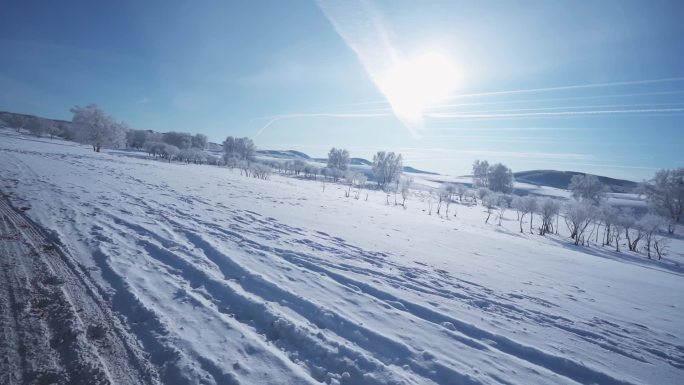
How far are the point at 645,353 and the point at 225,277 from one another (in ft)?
30.2

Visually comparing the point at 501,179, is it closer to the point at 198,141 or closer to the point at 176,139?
the point at 198,141

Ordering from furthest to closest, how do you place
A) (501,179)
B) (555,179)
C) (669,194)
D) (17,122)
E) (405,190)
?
(555,179), (17,122), (501,179), (669,194), (405,190)

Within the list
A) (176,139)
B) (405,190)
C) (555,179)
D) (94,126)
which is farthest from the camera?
(555,179)

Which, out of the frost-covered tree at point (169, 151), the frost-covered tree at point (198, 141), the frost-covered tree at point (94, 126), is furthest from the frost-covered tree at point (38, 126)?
the frost-covered tree at point (94, 126)

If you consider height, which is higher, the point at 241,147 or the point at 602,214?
the point at 241,147

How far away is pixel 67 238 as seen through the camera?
6711mm

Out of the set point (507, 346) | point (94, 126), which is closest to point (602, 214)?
point (507, 346)

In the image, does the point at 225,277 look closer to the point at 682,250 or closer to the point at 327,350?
the point at 327,350

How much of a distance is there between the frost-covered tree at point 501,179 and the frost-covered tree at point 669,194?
38.4m

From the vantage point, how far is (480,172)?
106 meters

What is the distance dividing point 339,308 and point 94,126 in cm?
7587

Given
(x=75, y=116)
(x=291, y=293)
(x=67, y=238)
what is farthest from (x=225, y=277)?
(x=75, y=116)

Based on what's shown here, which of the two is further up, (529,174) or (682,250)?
(529,174)

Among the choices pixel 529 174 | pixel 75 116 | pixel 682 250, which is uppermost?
pixel 529 174
